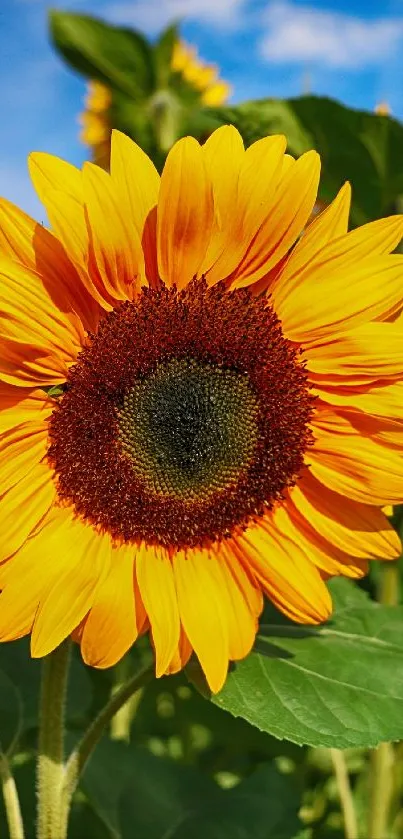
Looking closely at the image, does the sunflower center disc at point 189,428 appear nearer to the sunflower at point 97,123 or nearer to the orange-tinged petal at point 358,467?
the orange-tinged petal at point 358,467

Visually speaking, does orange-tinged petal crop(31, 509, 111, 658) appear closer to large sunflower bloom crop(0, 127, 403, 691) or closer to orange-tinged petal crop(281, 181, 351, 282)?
large sunflower bloom crop(0, 127, 403, 691)

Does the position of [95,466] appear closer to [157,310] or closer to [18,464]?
[18,464]

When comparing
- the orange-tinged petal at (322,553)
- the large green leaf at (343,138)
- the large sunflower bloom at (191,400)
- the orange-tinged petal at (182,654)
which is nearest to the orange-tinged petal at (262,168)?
the large sunflower bloom at (191,400)

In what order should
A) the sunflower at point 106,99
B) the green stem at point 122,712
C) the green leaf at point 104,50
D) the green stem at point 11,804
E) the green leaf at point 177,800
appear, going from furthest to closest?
the sunflower at point 106,99 → the green leaf at point 104,50 → the green stem at point 122,712 → the green leaf at point 177,800 → the green stem at point 11,804

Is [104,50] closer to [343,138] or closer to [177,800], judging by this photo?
[343,138]

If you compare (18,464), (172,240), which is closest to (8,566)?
(18,464)

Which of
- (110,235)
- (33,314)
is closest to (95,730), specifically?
(33,314)
